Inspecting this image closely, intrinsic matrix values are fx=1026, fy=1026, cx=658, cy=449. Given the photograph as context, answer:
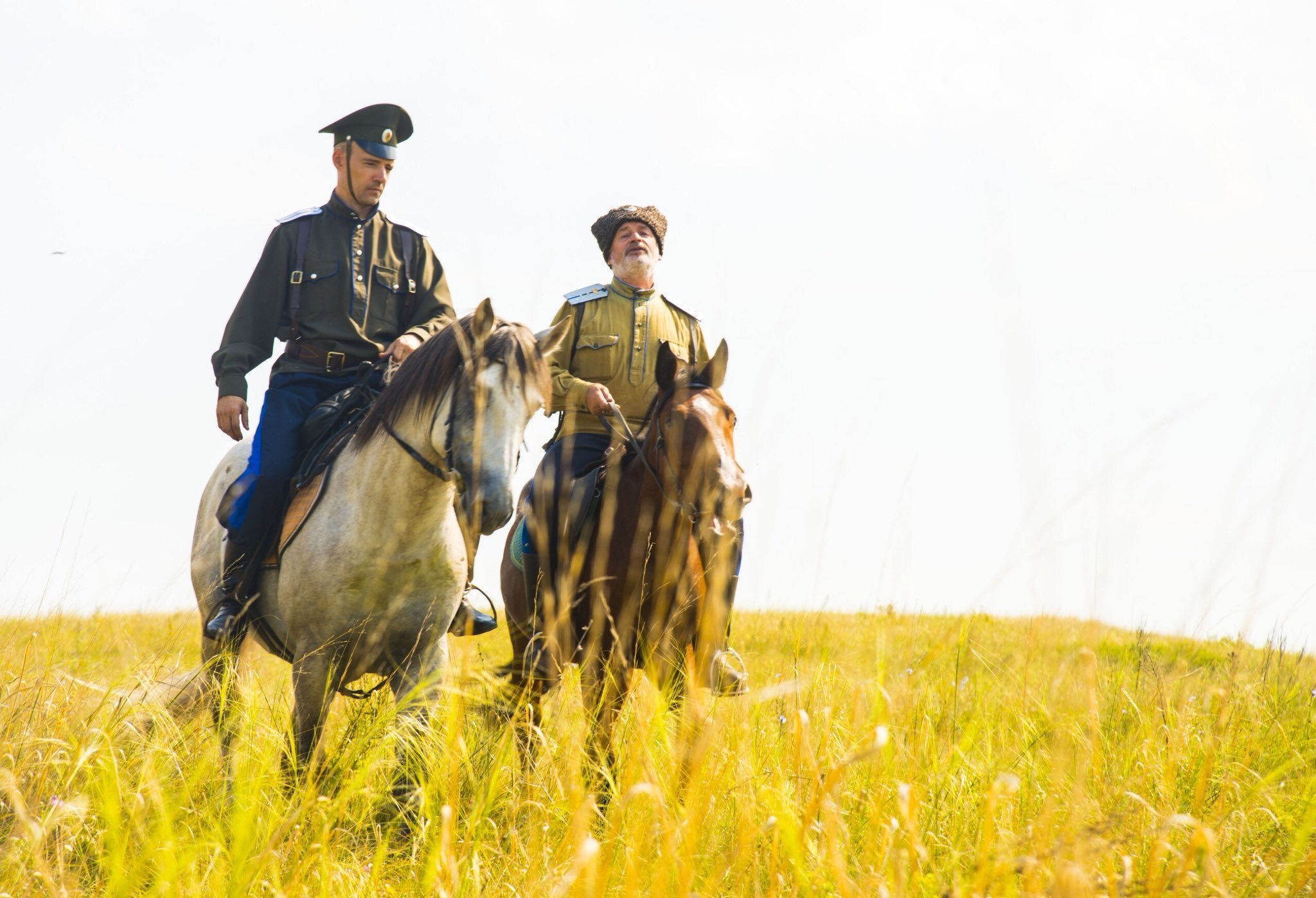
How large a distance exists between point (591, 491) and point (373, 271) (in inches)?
70.2

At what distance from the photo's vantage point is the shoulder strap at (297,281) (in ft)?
18.8

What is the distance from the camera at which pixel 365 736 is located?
393 cm

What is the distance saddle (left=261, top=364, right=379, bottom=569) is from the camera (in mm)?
5078

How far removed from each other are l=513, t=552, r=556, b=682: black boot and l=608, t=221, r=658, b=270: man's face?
201 centimetres

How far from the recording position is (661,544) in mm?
5191

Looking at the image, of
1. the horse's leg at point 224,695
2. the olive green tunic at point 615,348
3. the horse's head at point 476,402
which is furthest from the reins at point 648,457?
the horse's leg at point 224,695

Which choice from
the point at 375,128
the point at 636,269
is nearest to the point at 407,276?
the point at 375,128

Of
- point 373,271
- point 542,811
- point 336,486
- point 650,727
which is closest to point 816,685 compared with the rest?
point 650,727

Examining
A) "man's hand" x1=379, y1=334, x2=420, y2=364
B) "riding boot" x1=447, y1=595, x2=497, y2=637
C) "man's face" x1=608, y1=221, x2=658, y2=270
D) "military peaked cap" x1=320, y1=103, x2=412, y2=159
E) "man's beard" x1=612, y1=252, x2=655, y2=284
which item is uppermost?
"military peaked cap" x1=320, y1=103, x2=412, y2=159

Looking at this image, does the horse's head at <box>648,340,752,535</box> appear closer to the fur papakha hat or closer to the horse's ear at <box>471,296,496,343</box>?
the horse's ear at <box>471,296,496,343</box>

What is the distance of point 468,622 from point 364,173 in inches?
105

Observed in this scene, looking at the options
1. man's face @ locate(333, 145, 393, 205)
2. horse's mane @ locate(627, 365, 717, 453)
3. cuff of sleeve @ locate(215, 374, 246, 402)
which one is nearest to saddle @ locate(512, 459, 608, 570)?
horse's mane @ locate(627, 365, 717, 453)

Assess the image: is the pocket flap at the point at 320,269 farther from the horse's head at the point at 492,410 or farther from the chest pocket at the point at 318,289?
the horse's head at the point at 492,410

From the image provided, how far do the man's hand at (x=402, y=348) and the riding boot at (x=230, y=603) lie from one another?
49.6 inches
